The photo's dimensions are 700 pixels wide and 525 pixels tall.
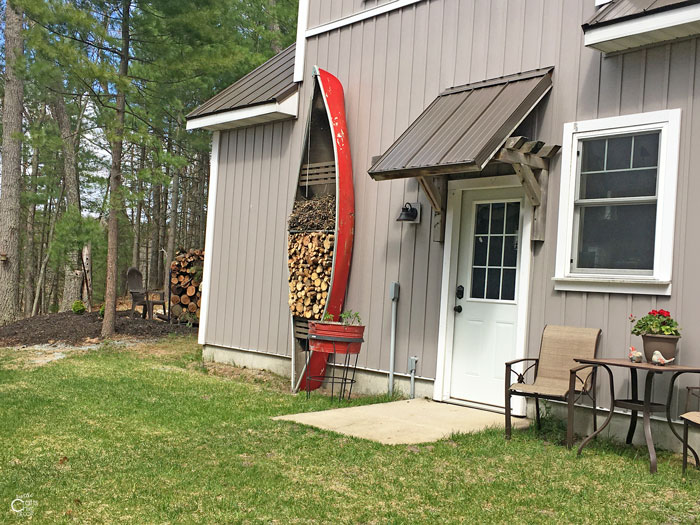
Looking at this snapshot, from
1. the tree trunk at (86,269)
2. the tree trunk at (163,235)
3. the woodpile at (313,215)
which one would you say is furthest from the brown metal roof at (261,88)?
the tree trunk at (163,235)

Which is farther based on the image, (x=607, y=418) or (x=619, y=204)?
(x=619, y=204)

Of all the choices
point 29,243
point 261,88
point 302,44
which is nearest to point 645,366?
point 302,44

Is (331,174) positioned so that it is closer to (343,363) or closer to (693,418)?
(343,363)

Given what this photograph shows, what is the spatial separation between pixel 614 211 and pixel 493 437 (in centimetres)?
199

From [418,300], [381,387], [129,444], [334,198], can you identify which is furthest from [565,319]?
[129,444]

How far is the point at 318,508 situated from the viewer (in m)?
3.59

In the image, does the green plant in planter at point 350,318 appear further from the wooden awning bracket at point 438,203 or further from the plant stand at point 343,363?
the wooden awning bracket at point 438,203

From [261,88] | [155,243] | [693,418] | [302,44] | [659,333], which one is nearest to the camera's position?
[693,418]

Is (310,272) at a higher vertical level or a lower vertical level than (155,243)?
lower

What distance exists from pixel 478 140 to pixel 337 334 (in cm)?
235

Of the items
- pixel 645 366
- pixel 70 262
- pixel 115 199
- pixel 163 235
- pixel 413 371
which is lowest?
pixel 413 371

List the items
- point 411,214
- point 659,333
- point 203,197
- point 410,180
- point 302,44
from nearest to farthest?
1. point 659,333
2. point 411,214
3. point 410,180
4. point 302,44
5. point 203,197

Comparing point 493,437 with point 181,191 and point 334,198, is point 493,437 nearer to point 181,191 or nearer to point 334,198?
point 334,198

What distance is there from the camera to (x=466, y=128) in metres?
5.77
